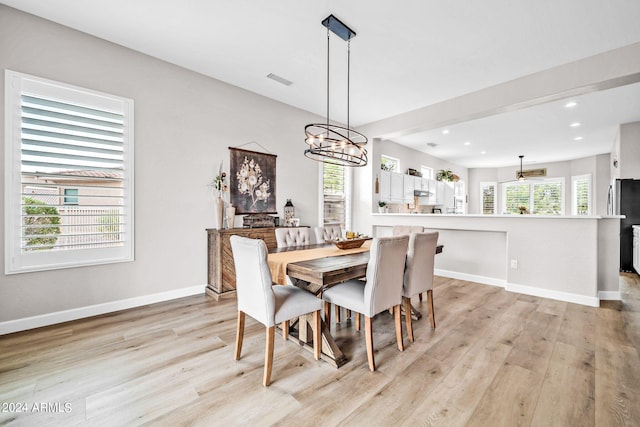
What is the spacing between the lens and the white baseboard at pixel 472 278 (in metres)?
4.31

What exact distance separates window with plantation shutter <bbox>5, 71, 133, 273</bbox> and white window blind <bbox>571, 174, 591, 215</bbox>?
10957 mm

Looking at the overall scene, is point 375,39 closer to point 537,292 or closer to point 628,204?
point 537,292

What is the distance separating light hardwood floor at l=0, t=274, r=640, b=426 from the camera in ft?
5.30

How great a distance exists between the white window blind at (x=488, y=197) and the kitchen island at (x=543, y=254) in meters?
6.74

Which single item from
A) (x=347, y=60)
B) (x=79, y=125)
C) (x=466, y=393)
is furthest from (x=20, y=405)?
(x=347, y=60)

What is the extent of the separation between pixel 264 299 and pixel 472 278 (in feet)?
12.9

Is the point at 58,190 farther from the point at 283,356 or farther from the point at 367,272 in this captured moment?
the point at 367,272

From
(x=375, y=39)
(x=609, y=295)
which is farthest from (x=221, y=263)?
(x=609, y=295)

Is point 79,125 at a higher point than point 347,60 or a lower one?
lower

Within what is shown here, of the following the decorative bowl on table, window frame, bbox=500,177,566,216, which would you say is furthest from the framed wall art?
window frame, bbox=500,177,566,216

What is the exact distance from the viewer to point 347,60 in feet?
11.1

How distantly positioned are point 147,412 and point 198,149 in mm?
3005

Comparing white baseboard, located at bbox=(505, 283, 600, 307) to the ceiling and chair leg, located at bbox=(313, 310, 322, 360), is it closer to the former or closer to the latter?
the ceiling

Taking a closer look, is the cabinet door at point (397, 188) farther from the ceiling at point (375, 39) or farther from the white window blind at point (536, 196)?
the white window blind at point (536, 196)
